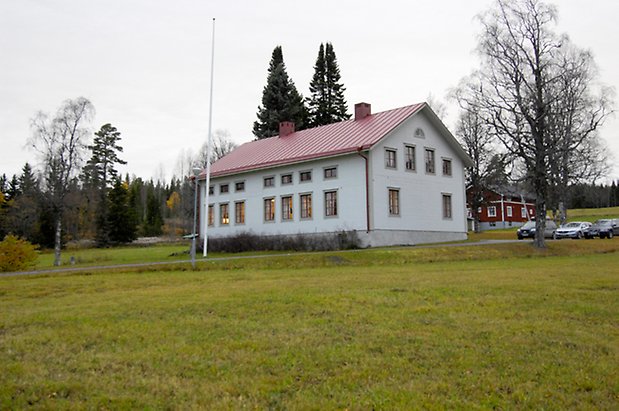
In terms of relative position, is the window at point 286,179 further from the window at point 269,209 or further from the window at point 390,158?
the window at point 390,158

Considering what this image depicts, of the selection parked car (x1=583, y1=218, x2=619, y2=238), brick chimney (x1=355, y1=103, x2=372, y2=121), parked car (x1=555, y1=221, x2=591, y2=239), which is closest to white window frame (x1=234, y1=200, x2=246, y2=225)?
brick chimney (x1=355, y1=103, x2=372, y2=121)

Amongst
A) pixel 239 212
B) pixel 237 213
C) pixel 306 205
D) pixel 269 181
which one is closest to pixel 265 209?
pixel 269 181

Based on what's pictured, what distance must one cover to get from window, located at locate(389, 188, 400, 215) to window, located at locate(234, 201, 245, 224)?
11287mm

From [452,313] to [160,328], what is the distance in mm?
5061

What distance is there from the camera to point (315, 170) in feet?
111

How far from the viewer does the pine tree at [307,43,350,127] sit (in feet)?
204

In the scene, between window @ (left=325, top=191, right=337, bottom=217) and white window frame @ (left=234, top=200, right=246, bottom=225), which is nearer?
window @ (left=325, top=191, right=337, bottom=217)

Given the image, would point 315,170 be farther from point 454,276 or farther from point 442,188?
point 454,276

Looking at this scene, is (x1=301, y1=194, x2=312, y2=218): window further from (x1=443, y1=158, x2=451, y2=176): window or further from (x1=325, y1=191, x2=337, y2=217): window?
(x1=443, y1=158, x2=451, y2=176): window

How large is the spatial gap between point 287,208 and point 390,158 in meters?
7.50

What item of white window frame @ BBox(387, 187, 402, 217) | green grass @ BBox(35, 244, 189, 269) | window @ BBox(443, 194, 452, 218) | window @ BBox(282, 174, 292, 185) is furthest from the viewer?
window @ BBox(443, 194, 452, 218)

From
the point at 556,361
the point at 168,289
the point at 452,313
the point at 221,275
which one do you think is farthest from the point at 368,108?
the point at 556,361

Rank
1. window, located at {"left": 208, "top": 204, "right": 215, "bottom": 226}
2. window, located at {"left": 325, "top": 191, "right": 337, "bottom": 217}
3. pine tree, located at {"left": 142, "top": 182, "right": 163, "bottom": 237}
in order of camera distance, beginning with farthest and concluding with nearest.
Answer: pine tree, located at {"left": 142, "top": 182, "right": 163, "bottom": 237} → window, located at {"left": 208, "top": 204, "right": 215, "bottom": 226} → window, located at {"left": 325, "top": 191, "right": 337, "bottom": 217}

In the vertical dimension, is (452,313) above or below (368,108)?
below
